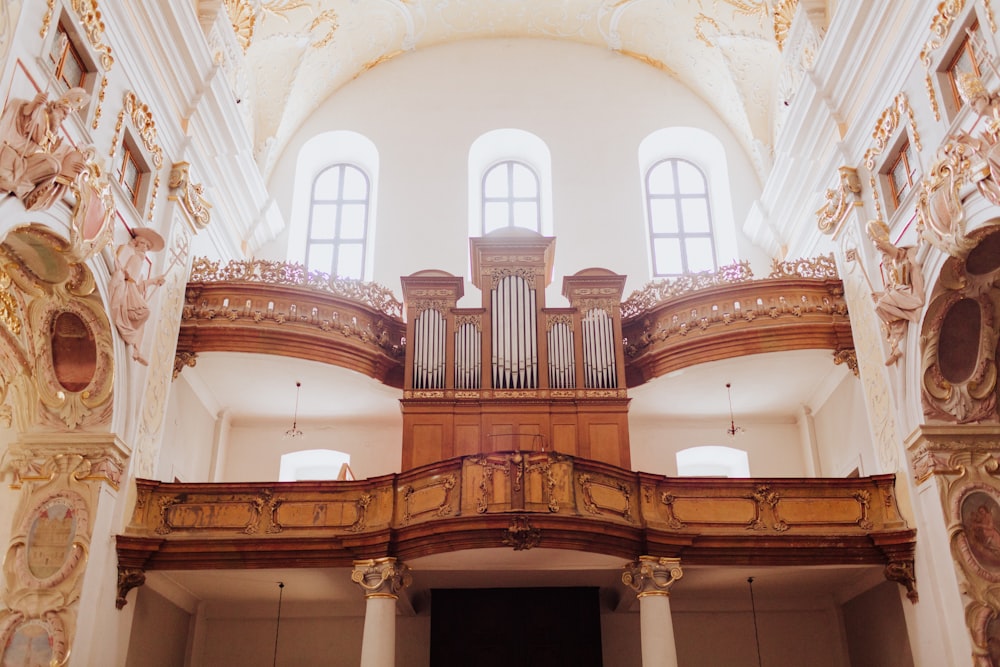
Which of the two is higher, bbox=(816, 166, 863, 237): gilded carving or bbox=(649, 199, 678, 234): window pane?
bbox=(649, 199, 678, 234): window pane

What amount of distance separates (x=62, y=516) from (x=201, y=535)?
5.33 ft

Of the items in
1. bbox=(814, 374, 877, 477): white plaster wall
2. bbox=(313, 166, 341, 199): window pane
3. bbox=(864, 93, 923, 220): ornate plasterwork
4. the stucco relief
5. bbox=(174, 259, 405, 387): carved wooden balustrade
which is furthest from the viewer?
bbox=(313, 166, 341, 199): window pane

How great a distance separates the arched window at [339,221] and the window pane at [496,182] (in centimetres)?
231

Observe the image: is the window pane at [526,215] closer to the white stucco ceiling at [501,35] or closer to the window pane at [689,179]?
the window pane at [689,179]

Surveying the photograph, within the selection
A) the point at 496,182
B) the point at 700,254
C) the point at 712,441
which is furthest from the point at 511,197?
the point at 712,441

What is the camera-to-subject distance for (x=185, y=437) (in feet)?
46.3

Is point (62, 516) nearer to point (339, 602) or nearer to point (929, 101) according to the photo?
point (339, 602)

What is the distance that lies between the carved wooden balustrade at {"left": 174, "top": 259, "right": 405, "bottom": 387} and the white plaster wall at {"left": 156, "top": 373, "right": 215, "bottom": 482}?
105 cm

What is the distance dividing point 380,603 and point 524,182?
9.95 meters

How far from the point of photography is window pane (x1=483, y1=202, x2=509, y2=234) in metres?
18.0

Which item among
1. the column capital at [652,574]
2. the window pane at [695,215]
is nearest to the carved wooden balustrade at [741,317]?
the column capital at [652,574]

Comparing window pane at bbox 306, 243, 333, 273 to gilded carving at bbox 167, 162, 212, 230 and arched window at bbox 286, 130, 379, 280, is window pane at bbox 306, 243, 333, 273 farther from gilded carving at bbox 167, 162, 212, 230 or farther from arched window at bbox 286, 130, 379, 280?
gilded carving at bbox 167, 162, 212, 230

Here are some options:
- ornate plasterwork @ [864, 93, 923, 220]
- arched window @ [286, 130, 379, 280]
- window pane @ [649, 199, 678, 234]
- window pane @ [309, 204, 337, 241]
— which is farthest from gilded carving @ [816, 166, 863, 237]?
window pane @ [309, 204, 337, 241]

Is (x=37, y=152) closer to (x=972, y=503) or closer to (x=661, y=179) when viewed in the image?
(x=972, y=503)
